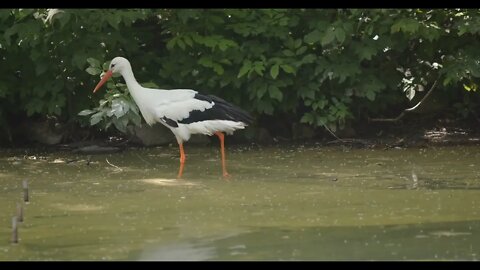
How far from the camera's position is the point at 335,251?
6.65 meters

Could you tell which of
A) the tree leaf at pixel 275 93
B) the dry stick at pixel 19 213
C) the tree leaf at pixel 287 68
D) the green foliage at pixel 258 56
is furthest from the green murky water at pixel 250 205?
the tree leaf at pixel 287 68

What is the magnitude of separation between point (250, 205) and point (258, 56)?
161 inches

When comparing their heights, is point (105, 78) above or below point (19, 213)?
above

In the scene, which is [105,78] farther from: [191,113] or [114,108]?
[191,113]

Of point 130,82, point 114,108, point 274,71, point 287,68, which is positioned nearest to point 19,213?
point 130,82

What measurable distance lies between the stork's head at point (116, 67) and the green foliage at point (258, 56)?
0.38 m

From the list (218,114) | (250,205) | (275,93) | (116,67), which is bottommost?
(250,205)

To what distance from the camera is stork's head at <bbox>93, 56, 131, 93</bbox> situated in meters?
11.1

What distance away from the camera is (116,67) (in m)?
11.2

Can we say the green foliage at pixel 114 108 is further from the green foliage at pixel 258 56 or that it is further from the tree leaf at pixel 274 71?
the tree leaf at pixel 274 71

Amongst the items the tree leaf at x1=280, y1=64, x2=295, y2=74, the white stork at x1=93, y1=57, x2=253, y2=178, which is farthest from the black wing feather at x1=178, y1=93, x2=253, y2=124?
the tree leaf at x1=280, y1=64, x2=295, y2=74

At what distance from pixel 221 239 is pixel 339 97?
5.61m

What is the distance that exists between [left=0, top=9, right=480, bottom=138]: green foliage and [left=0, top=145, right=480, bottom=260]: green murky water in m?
0.77

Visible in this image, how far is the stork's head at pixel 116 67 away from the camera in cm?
1110
